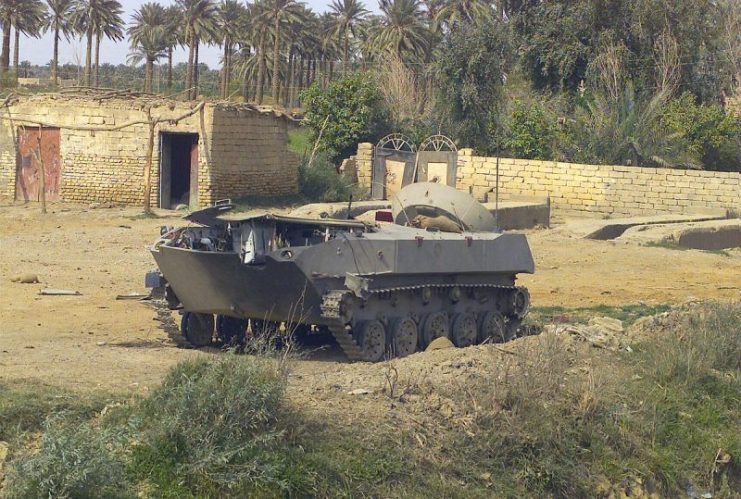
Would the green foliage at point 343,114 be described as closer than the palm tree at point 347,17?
Yes

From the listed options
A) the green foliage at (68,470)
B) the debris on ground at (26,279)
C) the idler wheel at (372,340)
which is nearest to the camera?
the green foliage at (68,470)

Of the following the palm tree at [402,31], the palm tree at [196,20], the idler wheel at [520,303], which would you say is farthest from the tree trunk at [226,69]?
the idler wheel at [520,303]

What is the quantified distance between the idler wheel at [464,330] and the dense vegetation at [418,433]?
1.54 metres

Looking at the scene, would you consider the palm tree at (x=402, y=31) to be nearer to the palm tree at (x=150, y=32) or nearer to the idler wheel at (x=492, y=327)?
the palm tree at (x=150, y=32)

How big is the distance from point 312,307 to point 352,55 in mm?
51329

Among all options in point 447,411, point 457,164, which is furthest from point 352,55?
point 447,411

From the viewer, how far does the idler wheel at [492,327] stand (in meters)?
14.2

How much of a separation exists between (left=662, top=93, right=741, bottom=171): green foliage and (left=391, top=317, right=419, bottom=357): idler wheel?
21176 millimetres

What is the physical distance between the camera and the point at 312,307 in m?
12.1

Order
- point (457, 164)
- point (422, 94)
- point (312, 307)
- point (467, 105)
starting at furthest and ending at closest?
point (422, 94), point (467, 105), point (457, 164), point (312, 307)

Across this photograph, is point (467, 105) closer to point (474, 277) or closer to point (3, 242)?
point (3, 242)

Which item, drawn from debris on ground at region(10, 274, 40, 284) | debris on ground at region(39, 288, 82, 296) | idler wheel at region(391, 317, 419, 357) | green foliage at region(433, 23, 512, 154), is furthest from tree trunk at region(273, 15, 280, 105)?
idler wheel at region(391, 317, 419, 357)

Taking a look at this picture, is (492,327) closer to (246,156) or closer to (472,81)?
(246,156)

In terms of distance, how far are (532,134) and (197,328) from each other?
2150 cm
